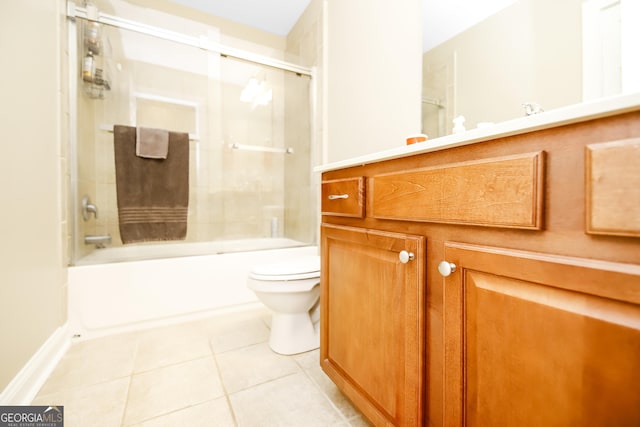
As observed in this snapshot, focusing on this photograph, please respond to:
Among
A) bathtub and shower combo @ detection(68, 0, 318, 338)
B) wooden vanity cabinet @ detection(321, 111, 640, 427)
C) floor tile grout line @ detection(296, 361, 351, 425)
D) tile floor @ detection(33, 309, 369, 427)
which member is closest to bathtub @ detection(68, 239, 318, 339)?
bathtub and shower combo @ detection(68, 0, 318, 338)

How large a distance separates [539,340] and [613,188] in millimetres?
247

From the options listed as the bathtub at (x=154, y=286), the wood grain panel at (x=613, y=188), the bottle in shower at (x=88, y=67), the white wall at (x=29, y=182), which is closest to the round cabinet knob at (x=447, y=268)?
the wood grain panel at (x=613, y=188)

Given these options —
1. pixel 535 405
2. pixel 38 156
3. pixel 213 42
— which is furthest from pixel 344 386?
pixel 213 42

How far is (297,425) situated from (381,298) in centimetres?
54

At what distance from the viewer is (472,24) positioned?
109cm

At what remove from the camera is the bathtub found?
1.43 meters

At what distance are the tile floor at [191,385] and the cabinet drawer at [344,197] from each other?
69cm

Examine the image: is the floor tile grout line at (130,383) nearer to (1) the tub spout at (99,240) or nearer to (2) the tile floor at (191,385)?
(2) the tile floor at (191,385)

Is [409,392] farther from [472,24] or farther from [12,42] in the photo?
[12,42]

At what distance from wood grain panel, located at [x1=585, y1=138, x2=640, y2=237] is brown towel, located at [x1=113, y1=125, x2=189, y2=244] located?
1884 mm

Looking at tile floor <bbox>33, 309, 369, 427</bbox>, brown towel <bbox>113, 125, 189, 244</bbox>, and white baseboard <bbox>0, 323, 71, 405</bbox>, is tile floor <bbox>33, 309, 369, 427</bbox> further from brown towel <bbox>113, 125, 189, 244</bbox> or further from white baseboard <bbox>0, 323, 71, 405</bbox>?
brown towel <bbox>113, 125, 189, 244</bbox>

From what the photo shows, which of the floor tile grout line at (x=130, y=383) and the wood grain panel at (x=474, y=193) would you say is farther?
the floor tile grout line at (x=130, y=383)

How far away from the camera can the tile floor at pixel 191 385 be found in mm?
897

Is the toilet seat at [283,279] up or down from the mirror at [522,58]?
down
